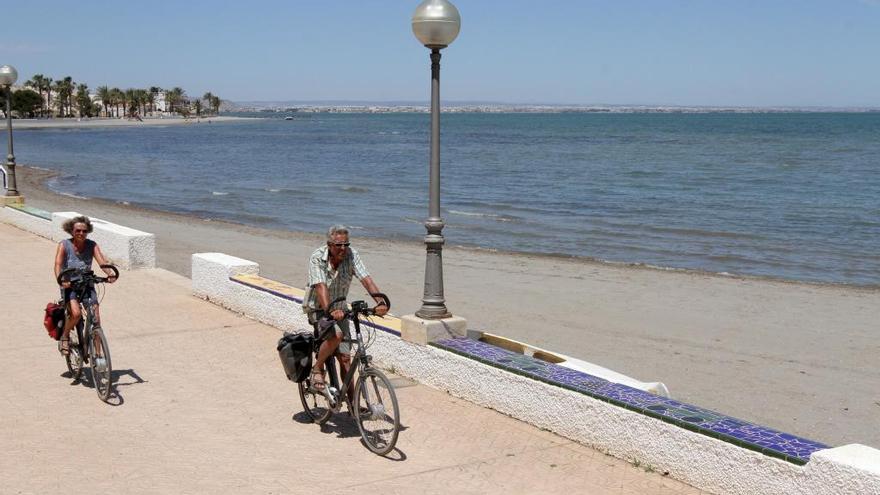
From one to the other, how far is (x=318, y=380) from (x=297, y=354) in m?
0.24

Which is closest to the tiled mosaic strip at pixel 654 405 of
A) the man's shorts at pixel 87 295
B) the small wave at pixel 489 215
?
the man's shorts at pixel 87 295

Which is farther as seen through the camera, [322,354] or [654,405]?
[322,354]

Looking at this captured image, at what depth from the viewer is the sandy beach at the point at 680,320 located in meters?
10.5

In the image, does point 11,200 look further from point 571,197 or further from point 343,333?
point 571,197

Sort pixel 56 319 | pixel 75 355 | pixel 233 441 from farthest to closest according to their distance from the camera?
pixel 75 355
pixel 56 319
pixel 233 441

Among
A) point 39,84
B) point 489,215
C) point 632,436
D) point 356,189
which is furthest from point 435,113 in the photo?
point 39,84

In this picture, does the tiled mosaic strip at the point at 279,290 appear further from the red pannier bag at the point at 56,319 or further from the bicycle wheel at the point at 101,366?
the red pannier bag at the point at 56,319

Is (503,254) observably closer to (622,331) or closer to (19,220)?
(622,331)

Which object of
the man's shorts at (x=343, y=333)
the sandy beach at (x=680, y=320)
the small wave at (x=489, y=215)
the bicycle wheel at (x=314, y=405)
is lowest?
the small wave at (x=489, y=215)

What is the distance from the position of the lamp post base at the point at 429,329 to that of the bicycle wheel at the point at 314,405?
3.46 ft

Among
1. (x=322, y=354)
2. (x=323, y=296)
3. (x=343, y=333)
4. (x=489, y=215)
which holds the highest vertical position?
(x=323, y=296)

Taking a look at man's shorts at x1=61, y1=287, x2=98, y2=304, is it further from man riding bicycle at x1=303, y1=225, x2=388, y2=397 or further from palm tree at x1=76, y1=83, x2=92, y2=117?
palm tree at x1=76, y1=83, x2=92, y2=117

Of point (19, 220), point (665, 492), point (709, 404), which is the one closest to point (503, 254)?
point (19, 220)

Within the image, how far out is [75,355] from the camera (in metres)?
8.18
